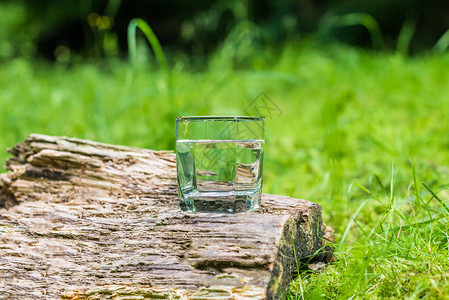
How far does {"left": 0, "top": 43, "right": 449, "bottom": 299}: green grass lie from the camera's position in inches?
Answer: 42.1

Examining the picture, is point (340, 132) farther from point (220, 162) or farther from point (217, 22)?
Answer: point (217, 22)

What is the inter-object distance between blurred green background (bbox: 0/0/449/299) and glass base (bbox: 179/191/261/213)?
8.8 inches

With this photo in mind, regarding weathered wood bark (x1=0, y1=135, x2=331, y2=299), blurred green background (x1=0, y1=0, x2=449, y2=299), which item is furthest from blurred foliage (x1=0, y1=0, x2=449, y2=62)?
weathered wood bark (x1=0, y1=135, x2=331, y2=299)

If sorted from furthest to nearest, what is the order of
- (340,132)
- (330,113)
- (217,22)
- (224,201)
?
(217,22), (340,132), (330,113), (224,201)

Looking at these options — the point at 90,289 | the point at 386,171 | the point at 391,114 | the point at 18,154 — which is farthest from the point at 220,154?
the point at 391,114

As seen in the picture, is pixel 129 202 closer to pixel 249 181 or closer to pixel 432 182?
pixel 249 181

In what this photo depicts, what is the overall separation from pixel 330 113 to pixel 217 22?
5.82 m

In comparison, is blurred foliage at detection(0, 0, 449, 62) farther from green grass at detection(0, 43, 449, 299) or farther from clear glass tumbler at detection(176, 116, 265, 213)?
clear glass tumbler at detection(176, 116, 265, 213)

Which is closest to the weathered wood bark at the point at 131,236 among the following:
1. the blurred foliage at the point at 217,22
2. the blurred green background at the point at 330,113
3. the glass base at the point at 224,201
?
the glass base at the point at 224,201

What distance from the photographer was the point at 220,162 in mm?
1093

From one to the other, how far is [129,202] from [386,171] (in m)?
1.45

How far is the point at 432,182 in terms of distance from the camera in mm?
1885

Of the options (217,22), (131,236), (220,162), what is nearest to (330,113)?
(220,162)

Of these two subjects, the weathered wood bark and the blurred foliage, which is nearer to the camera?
the weathered wood bark
